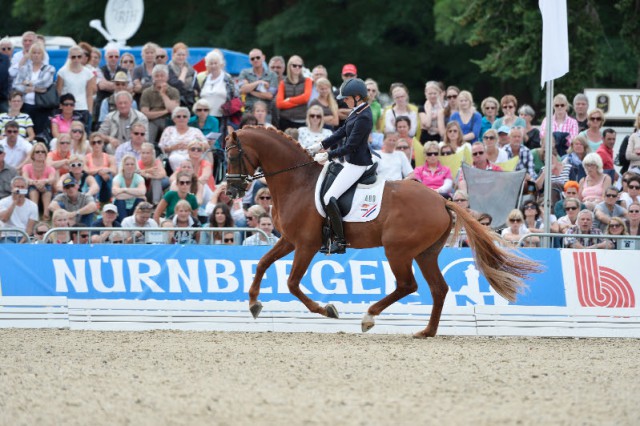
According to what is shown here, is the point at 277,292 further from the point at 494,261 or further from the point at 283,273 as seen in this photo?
the point at 494,261

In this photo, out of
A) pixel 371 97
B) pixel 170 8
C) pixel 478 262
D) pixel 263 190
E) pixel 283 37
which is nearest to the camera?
pixel 478 262

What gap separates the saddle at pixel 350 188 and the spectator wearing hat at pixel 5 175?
6339 millimetres

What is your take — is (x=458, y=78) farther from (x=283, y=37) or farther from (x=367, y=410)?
(x=367, y=410)

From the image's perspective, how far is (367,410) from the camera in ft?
26.1

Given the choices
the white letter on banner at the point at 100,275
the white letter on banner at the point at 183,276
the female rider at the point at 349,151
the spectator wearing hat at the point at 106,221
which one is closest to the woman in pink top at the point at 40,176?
the spectator wearing hat at the point at 106,221

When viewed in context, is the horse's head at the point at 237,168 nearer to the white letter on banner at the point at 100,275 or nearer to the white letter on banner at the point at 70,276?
the white letter on banner at the point at 100,275

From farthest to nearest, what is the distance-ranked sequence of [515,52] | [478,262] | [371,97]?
[515,52] < [371,97] < [478,262]

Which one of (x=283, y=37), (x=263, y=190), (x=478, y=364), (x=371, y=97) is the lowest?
(x=478, y=364)

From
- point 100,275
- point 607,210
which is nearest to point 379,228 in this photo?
point 100,275

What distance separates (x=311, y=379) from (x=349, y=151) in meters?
3.26

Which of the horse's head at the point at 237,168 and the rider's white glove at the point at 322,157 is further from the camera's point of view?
the horse's head at the point at 237,168

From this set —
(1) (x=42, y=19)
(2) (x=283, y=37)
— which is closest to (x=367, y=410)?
(2) (x=283, y=37)

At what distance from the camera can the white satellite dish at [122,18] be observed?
24531 millimetres

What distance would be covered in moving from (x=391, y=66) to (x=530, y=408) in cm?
2399
